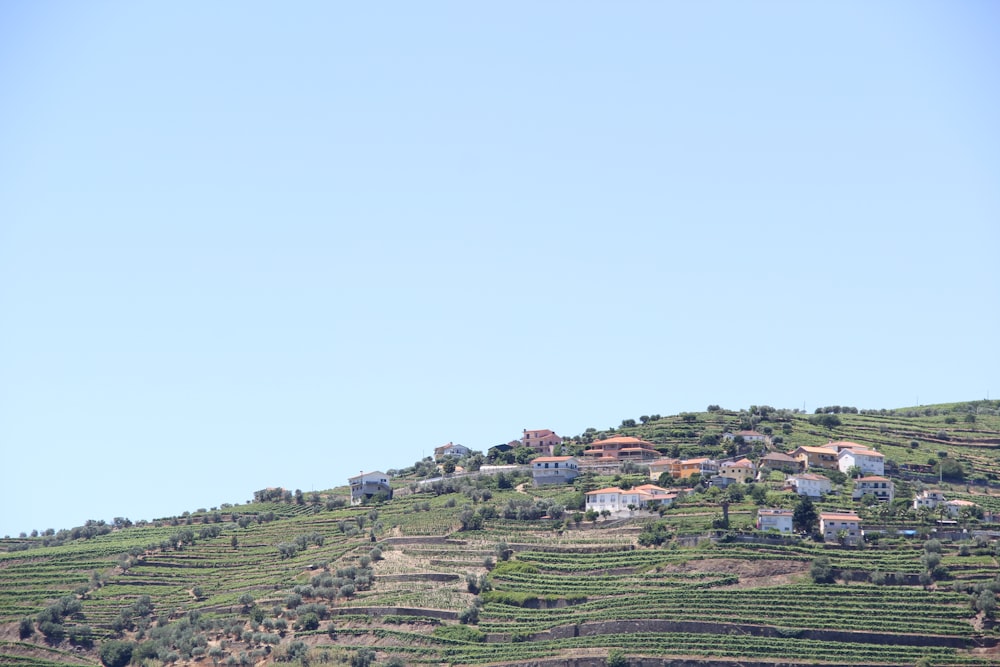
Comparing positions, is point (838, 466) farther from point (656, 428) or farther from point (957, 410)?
point (957, 410)

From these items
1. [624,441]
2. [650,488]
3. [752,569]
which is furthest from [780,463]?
[752,569]

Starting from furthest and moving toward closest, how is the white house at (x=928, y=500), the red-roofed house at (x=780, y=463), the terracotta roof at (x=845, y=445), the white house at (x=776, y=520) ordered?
1. the terracotta roof at (x=845, y=445)
2. the red-roofed house at (x=780, y=463)
3. the white house at (x=928, y=500)
4. the white house at (x=776, y=520)

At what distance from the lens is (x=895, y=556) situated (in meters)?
109

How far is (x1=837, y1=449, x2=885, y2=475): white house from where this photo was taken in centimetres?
13388

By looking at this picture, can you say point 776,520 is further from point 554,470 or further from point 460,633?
point 554,470

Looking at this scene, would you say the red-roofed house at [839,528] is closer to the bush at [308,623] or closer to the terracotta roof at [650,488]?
the terracotta roof at [650,488]

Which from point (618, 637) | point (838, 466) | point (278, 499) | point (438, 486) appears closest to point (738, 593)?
point (618, 637)

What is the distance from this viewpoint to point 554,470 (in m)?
139

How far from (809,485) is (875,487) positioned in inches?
240

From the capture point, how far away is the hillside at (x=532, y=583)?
99.4 meters

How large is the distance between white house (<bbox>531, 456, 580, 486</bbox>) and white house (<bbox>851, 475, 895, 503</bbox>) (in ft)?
84.3

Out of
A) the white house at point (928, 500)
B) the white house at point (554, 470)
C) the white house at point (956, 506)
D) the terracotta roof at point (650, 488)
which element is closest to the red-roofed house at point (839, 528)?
the white house at point (956, 506)

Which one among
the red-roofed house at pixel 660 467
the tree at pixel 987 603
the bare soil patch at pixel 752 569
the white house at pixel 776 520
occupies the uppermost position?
the red-roofed house at pixel 660 467

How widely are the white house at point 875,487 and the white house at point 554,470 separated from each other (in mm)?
25707
